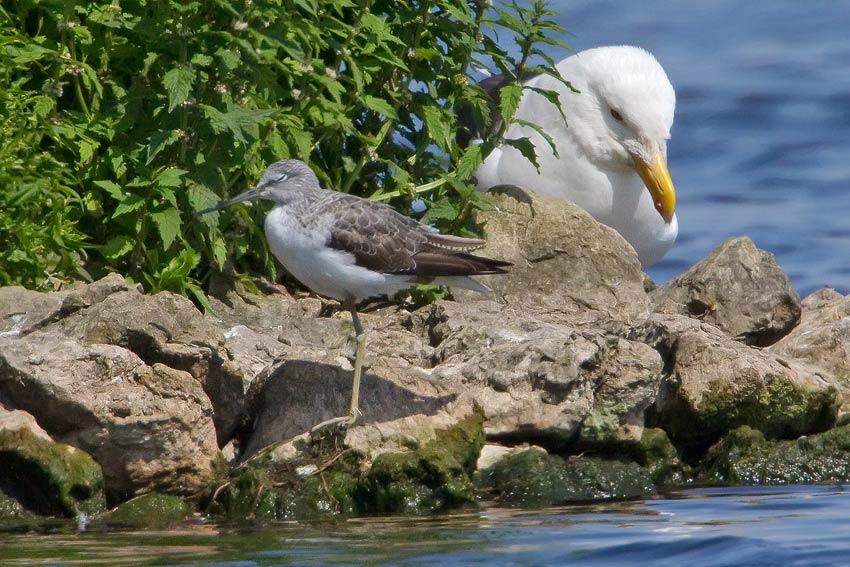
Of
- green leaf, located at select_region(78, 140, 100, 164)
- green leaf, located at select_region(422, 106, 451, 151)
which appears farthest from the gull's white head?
green leaf, located at select_region(78, 140, 100, 164)

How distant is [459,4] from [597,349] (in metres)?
2.32

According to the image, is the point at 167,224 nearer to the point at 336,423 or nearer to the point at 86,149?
the point at 86,149

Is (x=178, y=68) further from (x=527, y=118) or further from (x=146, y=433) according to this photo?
(x=527, y=118)

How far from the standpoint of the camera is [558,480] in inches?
272

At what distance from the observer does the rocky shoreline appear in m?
6.46

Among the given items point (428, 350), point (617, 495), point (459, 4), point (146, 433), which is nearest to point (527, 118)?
point (459, 4)

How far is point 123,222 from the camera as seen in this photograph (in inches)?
303

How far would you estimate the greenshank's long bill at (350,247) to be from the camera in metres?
6.88

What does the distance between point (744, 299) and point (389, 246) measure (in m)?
2.55

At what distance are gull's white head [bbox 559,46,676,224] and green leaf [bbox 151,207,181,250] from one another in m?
3.15

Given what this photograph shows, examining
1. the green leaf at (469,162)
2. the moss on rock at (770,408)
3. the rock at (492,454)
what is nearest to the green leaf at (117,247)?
the green leaf at (469,162)

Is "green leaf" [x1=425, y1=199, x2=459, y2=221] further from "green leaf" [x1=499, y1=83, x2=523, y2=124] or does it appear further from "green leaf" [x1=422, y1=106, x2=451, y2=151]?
"green leaf" [x1=499, y1=83, x2=523, y2=124]

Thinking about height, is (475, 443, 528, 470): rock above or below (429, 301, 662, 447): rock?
below

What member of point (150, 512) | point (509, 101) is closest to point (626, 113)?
point (509, 101)
